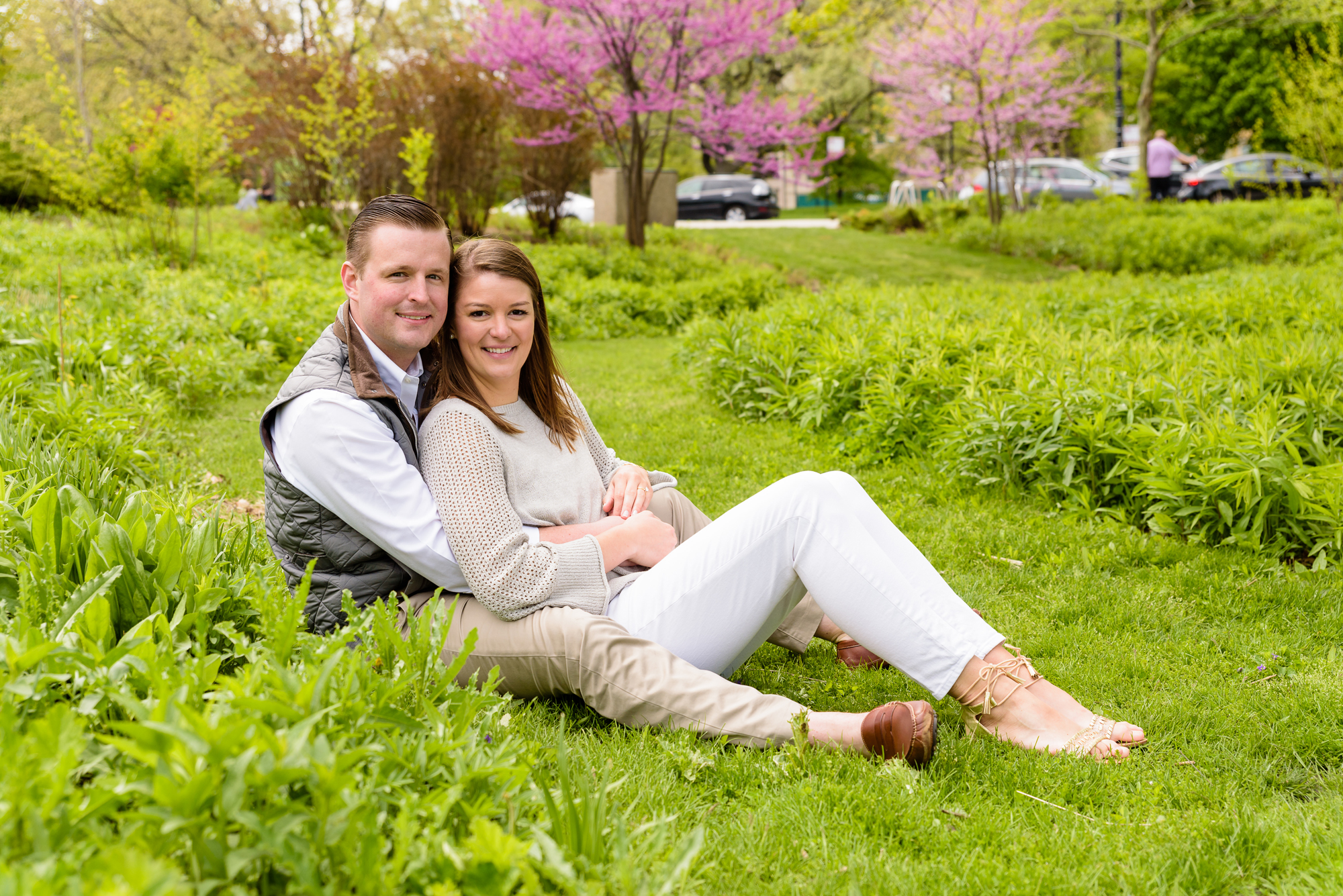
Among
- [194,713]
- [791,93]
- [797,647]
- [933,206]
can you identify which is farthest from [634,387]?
[791,93]

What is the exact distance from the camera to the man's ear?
2602 mm

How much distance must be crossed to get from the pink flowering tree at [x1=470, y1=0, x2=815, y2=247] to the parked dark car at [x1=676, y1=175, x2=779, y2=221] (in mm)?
11666

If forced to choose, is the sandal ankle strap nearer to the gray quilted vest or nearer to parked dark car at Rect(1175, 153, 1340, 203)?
the gray quilted vest

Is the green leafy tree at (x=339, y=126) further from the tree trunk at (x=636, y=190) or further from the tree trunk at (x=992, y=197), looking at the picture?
the tree trunk at (x=992, y=197)

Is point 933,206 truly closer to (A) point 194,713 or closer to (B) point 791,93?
(B) point 791,93

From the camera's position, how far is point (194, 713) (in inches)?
52.2

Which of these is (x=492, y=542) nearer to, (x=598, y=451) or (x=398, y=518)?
(x=398, y=518)

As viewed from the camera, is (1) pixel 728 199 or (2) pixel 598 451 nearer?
(2) pixel 598 451

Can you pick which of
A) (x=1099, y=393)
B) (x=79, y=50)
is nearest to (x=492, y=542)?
(x=1099, y=393)

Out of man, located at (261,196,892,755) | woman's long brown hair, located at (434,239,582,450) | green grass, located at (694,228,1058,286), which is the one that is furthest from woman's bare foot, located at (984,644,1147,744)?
green grass, located at (694,228,1058,286)

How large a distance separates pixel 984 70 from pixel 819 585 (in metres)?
17.9

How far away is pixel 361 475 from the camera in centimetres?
233

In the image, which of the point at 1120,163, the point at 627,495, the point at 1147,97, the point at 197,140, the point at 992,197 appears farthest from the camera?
the point at 1120,163

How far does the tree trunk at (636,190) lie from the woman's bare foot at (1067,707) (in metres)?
12.1
